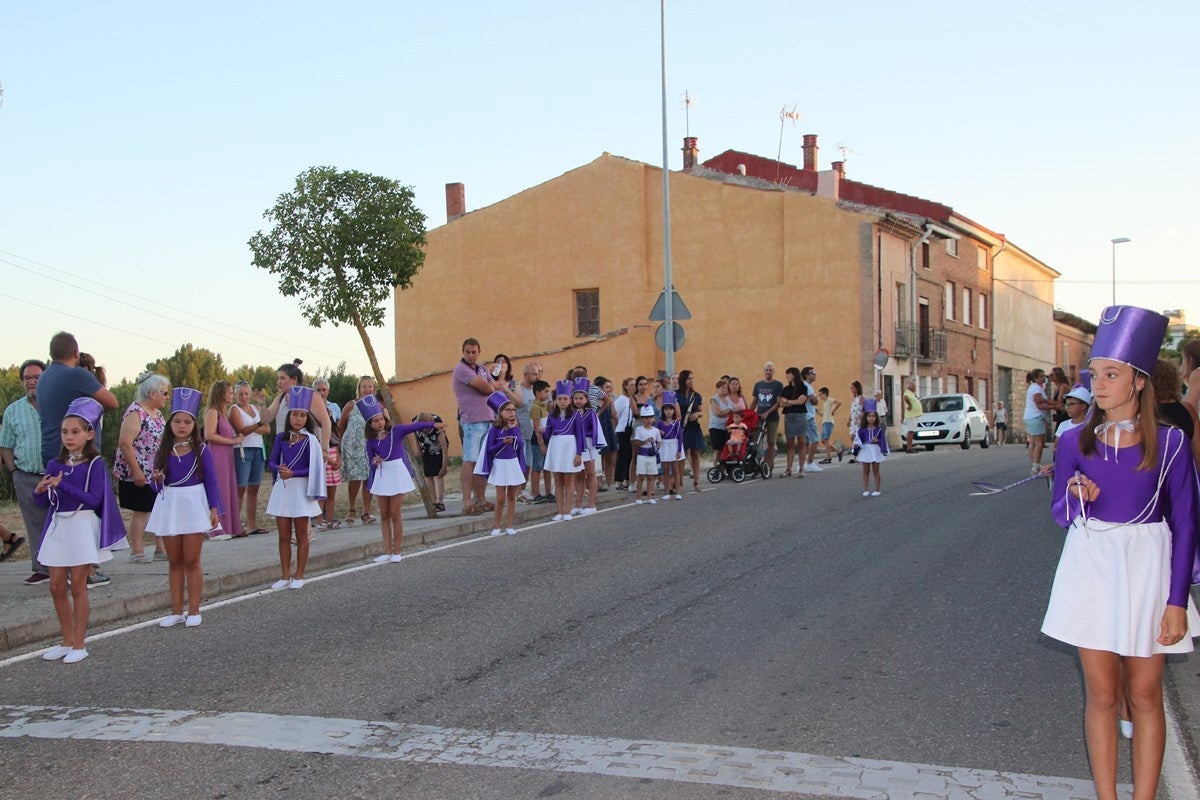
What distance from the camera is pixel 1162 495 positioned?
13.4 ft

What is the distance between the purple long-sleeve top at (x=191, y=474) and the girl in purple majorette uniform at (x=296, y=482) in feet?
3.10

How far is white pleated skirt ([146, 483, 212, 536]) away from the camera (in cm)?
807

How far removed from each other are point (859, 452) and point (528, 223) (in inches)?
1047

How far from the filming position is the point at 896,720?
17.9ft

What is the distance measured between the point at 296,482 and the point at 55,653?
2.65 meters

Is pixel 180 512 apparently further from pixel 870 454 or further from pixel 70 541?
pixel 870 454

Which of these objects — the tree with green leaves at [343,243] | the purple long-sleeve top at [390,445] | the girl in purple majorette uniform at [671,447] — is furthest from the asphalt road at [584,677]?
the tree with green leaves at [343,243]

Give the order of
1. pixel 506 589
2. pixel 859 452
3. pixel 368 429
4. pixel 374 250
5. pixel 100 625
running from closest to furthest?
pixel 100 625, pixel 506 589, pixel 368 429, pixel 859 452, pixel 374 250

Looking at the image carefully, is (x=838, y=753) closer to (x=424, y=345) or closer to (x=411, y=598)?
(x=411, y=598)

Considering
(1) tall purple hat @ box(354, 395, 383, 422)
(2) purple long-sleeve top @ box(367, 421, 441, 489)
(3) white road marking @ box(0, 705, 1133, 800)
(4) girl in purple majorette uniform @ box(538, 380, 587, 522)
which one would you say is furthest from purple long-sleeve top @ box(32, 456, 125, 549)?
(4) girl in purple majorette uniform @ box(538, 380, 587, 522)

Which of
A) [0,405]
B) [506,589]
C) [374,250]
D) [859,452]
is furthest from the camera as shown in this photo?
[374,250]

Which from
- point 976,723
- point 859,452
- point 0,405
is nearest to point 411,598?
point 976,723

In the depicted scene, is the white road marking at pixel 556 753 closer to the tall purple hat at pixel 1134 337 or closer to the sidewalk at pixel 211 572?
the tall purple hat at pixel 1134 337

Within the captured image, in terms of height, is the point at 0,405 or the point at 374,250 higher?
the point at 374,250
